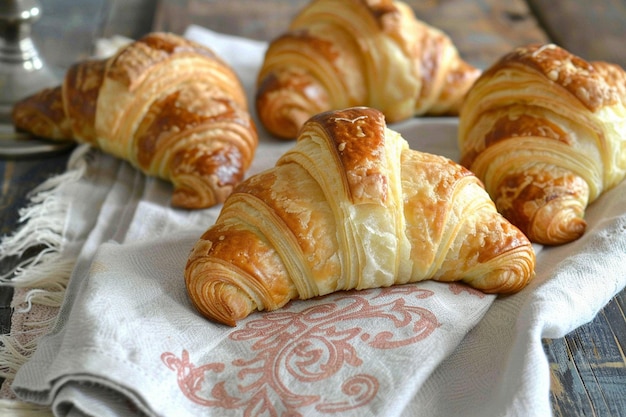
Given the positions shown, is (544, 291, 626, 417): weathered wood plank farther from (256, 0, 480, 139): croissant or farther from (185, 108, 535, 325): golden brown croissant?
(256, 0, 480, 139): croissant

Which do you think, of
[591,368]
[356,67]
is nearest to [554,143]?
[591,368]

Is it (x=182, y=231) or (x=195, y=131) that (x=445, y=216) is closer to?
(x=182, y=231)

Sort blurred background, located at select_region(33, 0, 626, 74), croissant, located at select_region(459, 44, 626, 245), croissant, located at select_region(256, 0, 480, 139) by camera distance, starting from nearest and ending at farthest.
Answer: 1. croissant, located at select_region(459, 44, 626, 245)
2. croissant, located at select_region(256, 0, 480, 139)
3. blurred background, located at select_region(33, 0, 626, 74)

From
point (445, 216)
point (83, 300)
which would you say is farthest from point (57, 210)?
point (445, 216)

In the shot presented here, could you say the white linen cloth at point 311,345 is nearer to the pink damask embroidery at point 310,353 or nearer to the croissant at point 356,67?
the pink damask embroidery at point 310,353

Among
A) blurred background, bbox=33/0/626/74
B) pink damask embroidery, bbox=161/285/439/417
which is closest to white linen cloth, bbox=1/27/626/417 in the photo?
pink damask embroidery, bbox=161/285/439/417

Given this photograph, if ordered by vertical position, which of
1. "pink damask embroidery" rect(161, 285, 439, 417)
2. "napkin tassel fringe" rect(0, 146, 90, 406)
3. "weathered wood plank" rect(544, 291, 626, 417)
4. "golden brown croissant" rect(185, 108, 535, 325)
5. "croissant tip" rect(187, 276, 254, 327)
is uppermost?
"golden brown croissant" rect(185, 108, 535, 325)

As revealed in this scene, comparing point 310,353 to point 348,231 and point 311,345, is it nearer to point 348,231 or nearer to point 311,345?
point 311,345
